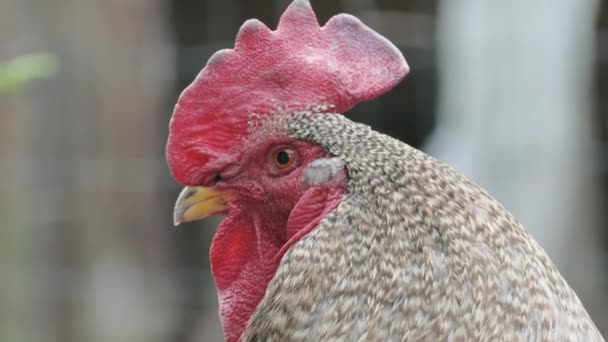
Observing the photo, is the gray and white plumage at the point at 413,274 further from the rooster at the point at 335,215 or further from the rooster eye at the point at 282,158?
the rooster eye at the point at 282,158

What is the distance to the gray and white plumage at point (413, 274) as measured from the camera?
2652mm

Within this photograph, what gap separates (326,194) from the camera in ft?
9.55

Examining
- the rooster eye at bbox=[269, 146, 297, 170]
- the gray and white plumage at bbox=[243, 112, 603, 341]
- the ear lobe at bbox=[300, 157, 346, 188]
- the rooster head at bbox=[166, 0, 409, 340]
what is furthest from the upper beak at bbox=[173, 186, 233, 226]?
the gray and white plumage at bbox=[243, 112, 603, 341]

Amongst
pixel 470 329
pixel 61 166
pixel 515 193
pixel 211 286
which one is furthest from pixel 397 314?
pixel 211 286

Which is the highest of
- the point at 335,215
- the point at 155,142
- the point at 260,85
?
the point at 260,85

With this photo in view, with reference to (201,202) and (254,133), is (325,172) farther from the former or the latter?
(201,202)

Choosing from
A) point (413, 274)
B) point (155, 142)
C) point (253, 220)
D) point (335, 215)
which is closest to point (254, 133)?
point (253, 220)

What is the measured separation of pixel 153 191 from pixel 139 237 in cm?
33

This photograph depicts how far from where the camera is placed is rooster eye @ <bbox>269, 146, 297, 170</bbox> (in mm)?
3080

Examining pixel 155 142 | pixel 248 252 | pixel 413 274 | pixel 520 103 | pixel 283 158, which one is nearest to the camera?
pixel 413 274

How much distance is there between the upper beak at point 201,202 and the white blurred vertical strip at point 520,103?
144 inches

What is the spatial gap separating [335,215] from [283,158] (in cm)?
35

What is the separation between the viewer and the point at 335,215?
2805 mm

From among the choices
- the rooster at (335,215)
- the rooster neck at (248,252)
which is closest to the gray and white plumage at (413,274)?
the rooster at (335,215)
